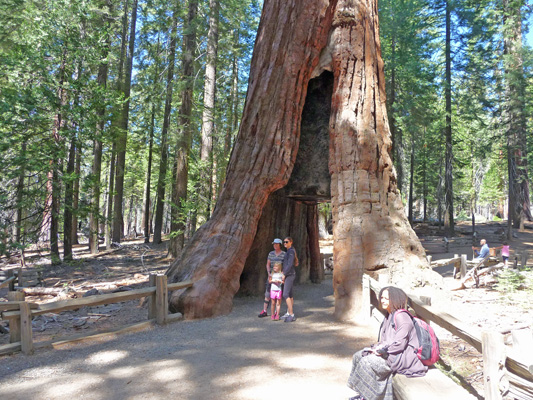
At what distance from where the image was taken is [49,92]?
1392 centimetres

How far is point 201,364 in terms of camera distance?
19.1 ft

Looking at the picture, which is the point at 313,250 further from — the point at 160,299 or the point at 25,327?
the point at 25,327

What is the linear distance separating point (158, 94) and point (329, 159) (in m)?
13.0

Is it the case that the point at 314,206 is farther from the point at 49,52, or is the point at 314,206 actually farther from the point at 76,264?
the point at 49,52

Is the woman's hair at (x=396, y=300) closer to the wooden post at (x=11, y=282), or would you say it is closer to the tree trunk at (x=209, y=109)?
the wooden post at (x=11, y=282)

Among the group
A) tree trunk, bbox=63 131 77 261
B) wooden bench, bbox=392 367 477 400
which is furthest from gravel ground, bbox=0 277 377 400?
tree trunk, bbox=63 131 77 261

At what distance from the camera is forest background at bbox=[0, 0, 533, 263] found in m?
14.1

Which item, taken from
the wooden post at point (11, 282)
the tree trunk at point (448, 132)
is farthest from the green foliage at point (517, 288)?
the tree trunk at point (448, 132)

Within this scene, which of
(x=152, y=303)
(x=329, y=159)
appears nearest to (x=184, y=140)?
(x=329, y=159)

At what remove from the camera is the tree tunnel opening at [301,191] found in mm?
11500

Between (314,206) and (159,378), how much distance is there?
9607 millimetres

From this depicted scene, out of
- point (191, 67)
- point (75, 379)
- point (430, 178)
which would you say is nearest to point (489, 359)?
point (75, 379)

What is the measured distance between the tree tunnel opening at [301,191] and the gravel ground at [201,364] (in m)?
3.45

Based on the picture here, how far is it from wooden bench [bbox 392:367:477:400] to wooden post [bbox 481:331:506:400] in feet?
0.60
